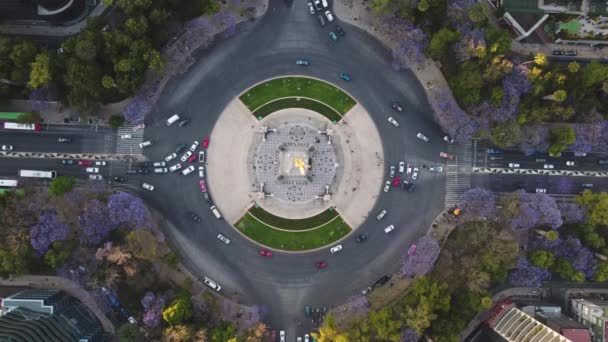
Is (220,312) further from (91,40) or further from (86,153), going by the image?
(91,40)

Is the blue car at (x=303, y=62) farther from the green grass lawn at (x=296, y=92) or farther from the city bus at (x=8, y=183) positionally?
the city bus at (x=8, y=183)

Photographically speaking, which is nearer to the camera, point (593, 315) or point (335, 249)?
point (593, 315)

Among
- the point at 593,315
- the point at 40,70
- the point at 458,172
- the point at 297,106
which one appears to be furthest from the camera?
the point at 458,172

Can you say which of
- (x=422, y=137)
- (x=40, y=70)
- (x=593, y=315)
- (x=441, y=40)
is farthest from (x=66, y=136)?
(x=593, y=315)

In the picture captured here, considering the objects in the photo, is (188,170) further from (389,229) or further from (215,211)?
(389,229)

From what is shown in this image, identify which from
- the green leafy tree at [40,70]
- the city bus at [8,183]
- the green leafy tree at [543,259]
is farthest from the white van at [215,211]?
the green leafy tree at [543,259]

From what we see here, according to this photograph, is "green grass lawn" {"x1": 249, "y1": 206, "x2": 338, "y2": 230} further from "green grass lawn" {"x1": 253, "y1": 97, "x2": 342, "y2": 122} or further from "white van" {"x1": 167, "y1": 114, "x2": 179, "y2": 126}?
"white van" {"x1": 167, "y1": 114, "x2": 179, "y2": 126}
